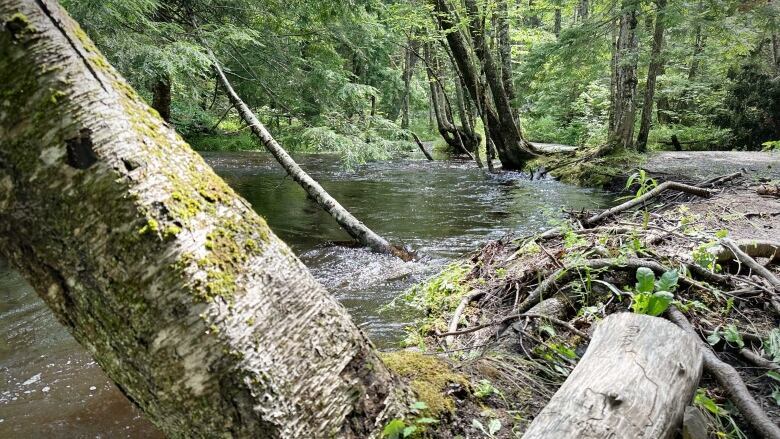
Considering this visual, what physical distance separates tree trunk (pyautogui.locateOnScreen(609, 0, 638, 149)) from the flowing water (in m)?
2.16

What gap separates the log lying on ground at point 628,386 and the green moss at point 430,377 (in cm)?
34

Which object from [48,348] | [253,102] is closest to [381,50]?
[253,102]

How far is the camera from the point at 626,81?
1125cm

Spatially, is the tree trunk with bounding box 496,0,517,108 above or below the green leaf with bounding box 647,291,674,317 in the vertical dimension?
above

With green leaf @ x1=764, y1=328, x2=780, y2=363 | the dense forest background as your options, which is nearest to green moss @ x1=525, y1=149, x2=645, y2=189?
the dense forest background

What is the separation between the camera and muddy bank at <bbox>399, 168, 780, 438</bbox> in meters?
2.17

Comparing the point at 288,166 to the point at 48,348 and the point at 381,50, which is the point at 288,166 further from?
the point at 381,50

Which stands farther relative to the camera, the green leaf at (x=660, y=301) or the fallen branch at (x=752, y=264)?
the fallen branch at (x=752, y=264)

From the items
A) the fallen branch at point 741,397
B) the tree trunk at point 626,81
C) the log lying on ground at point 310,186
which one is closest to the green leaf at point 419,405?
the fallen branch at point 741,397

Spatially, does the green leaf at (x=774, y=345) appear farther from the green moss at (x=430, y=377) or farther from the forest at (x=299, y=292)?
the green moss at (x=430, y=377)

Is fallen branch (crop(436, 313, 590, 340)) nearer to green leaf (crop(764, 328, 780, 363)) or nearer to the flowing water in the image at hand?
green leaf (crop(764, 328, 780, 363))

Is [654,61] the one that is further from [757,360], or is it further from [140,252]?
[140,252]

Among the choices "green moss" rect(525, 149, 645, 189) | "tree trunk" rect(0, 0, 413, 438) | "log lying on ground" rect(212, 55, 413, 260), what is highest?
"tree trunk" rect(0, 0, 413, 438)

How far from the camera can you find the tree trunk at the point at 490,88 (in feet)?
40.3
